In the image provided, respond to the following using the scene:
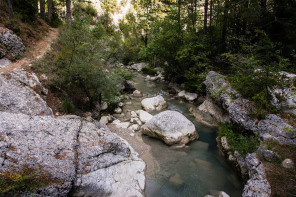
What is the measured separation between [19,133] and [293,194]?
29.1 ft

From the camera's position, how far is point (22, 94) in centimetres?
782

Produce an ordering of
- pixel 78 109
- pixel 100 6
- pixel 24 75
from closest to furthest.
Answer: pixel 24 75
pixel 78 109
pixel 100 6

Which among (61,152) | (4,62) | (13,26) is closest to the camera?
(61,152)

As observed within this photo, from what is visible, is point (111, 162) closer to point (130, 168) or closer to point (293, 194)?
point (130, 168)

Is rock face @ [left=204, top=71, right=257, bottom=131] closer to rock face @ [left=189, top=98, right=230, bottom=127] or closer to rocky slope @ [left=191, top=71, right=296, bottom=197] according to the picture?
rocky slope @ [left=191, top=71, right=296, bottom=197]

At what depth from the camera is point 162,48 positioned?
18.1 metres

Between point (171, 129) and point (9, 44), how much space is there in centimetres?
1171

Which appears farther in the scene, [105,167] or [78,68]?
[78,68]

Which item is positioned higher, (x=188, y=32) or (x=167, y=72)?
(x=188, y=32)

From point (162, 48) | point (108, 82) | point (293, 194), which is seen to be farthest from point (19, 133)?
point (162, 48)

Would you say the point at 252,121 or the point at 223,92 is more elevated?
the point at 223,92

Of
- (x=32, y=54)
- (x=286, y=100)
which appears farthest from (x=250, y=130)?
(x=32, y=54)

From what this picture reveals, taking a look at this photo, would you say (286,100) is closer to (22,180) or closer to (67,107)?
(22,180)

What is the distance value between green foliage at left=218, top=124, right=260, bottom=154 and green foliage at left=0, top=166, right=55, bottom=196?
771 cm
